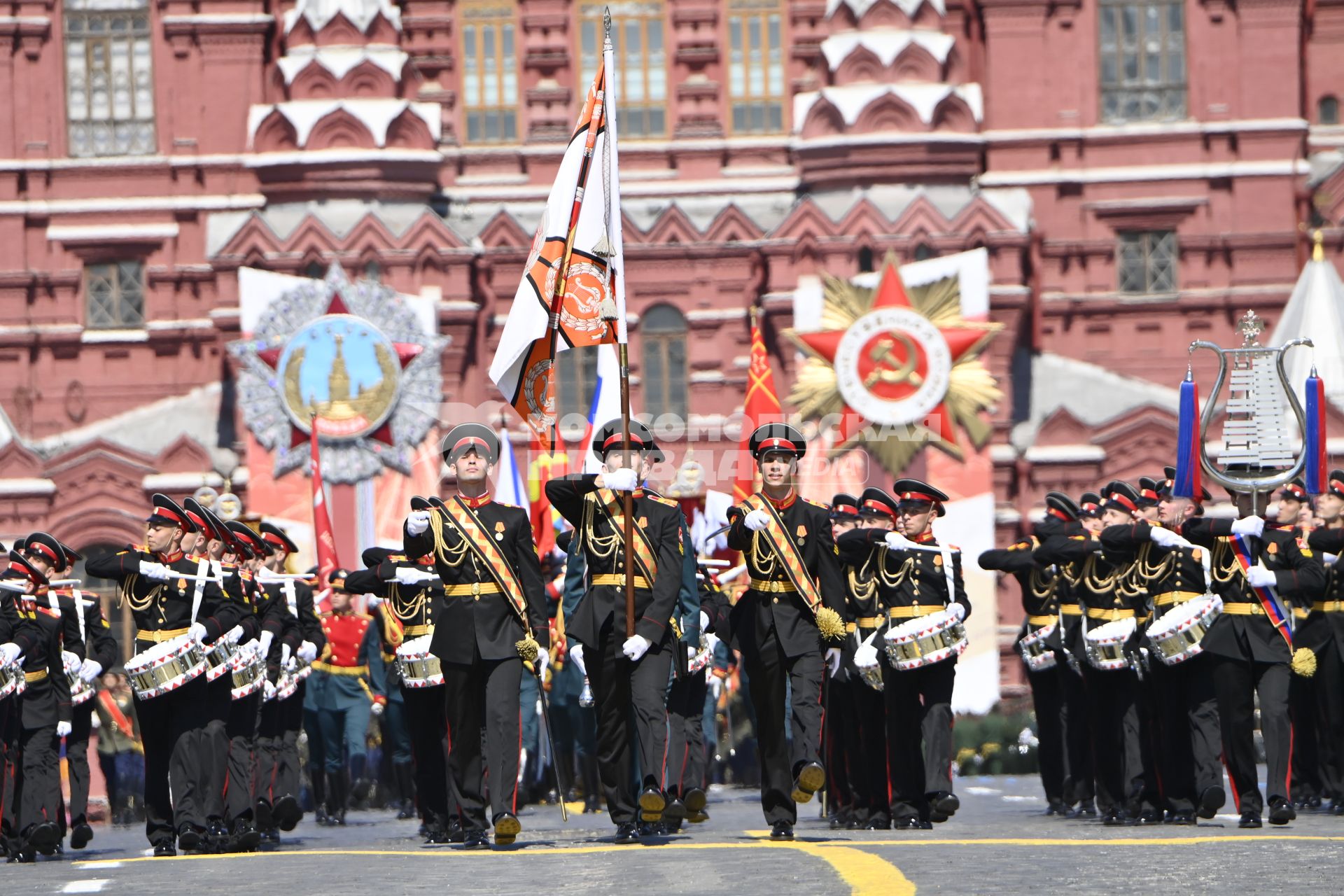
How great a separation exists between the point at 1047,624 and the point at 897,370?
1298 cm

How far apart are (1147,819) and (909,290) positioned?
48.0 ft

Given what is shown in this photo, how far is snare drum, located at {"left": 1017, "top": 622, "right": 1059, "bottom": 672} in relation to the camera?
16094mm

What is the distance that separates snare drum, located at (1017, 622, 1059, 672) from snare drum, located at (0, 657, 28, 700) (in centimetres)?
A: 575

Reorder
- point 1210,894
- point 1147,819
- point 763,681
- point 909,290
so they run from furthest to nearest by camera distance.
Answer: point 909,290, point 1147,819, point 763,681, point 1210,894

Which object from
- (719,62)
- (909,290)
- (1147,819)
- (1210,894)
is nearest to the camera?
(1210,894)

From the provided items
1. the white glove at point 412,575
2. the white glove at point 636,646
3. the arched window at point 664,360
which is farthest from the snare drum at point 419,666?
the arched window at point 664,360

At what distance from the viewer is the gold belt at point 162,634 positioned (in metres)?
14.2

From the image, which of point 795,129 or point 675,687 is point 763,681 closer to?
point 675,687

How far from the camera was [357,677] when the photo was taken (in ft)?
66.2

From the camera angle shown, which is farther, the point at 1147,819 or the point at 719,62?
the point at 719,62

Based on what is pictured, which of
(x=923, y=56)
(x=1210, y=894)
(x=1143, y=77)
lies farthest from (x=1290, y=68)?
(x=1210, y=894)

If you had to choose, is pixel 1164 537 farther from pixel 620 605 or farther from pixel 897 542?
pixel 620 605

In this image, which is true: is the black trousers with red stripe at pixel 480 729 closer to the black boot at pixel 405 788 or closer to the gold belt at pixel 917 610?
the gold belt at pixel 917 610

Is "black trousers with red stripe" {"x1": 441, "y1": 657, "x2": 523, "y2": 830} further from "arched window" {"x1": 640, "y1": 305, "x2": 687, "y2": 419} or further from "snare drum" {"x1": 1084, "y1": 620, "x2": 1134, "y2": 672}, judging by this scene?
"arched window" {"x1": 640, "y1": 305, "x2": 687, "y2": 419}
